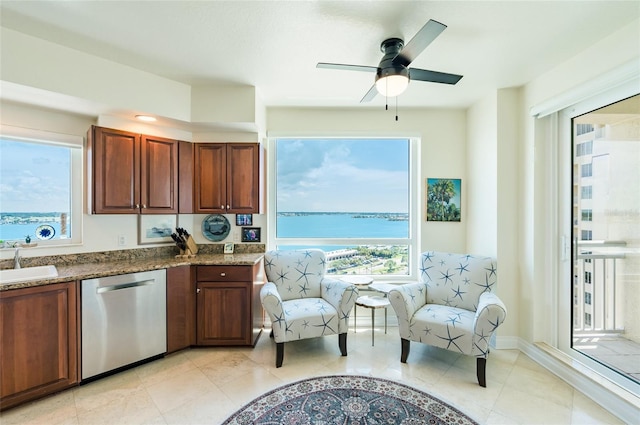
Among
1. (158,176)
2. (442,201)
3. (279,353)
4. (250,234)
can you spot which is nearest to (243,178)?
(250,234)

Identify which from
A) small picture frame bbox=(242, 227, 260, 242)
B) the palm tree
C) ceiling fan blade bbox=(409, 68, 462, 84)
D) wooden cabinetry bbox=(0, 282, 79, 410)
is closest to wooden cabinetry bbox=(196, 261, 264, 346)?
small picture frame bbox=(242, 227, 260, 242)

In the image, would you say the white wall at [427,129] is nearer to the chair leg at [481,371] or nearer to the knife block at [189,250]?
the chair leg at [481,371]

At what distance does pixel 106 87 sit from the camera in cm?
239

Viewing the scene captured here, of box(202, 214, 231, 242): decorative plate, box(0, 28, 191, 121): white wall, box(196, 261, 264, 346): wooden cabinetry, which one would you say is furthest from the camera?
box(202, 214, 231, 242): decorative plate

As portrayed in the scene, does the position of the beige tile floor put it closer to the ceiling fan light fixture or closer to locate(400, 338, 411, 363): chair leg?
locate(400, 338, 411, 363): chair leg

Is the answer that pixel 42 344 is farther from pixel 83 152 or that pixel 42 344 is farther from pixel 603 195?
pixel 603 195

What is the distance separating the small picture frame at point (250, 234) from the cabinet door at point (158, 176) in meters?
0.78

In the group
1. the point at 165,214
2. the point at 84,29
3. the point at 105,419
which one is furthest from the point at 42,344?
the point at 84,29

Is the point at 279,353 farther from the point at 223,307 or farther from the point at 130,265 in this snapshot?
the point at 130,265

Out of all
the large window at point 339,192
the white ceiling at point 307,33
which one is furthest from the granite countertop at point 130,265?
the white ceiling at point 307,33

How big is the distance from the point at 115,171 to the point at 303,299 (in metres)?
2.21

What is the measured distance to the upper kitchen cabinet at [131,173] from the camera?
2.54m

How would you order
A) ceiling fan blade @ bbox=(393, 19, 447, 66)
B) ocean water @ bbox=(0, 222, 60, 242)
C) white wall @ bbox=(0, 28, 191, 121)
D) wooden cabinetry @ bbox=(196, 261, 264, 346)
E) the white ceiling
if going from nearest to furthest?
ceiling fan blade @ bbox=(393, 19, 447, 66), the white ceiling, white wall @ bbox=(0, 28, 191, 121), ocean water @ bbox=(0, 222, 60, 242), wooden cabinetry @ bbox=(196, 261, 264, 346)

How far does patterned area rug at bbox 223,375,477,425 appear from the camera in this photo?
1.86 meters
